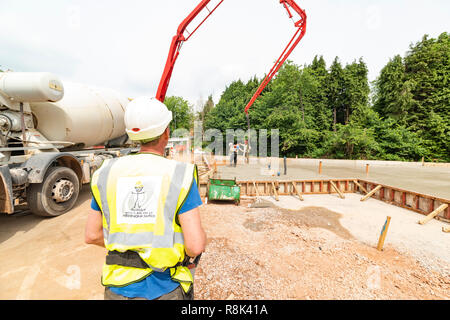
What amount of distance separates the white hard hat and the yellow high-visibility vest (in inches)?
6.0

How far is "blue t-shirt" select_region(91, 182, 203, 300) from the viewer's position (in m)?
1.35

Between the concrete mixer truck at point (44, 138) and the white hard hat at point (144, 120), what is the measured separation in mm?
5486

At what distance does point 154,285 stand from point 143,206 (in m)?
Answer: 0.58

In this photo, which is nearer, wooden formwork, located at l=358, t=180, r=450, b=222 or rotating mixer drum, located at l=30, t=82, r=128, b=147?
rotating mixer drum, located at l=30, t=82, r=128, b=147

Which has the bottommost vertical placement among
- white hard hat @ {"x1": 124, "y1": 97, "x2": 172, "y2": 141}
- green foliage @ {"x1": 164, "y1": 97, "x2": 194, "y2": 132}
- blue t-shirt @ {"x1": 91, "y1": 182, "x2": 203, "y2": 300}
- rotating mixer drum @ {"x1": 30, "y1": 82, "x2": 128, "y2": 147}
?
blue t-shirt @ {"x1": 91, "y1": 182, "x2": 203, "y2": 300}

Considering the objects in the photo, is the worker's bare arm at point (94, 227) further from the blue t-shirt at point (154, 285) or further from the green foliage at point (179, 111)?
the green foliage at point (179, 111)

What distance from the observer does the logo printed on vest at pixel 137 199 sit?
129 cm

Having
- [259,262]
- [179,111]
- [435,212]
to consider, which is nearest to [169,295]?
[259,262]

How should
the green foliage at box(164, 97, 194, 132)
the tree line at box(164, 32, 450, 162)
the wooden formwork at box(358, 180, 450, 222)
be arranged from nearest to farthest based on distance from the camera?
1. the wooden formwork at box(358, 180, 450, 222)
2. the tree line at box(164, 32, 450, 162)
3. the green foliage at box(164, 97, 194, 132)

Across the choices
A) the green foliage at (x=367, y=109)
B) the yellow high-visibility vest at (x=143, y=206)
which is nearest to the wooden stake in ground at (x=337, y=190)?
the yellow high-visibility vest at (x=143, y=206)

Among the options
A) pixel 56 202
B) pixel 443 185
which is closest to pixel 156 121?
pixel 56 202

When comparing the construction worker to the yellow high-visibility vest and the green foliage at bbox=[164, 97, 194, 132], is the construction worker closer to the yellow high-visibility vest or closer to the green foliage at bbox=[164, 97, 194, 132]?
the yellow high-visibility vest

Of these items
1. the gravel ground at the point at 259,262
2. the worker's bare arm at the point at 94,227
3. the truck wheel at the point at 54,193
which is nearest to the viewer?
the worker's bare arm at the point at 94,227

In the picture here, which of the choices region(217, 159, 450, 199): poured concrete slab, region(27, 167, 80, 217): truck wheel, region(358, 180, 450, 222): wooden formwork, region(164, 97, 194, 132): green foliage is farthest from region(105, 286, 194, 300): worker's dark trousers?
region(164, 97, 194, 132): green foliage
